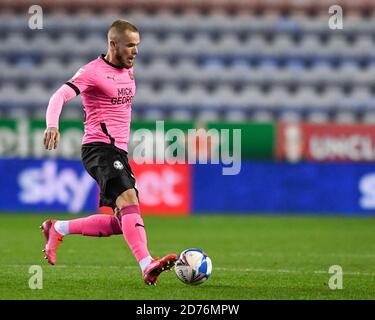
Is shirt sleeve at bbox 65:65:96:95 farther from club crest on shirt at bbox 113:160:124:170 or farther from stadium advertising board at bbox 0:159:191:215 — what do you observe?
stadium advertising board at bbox 0:159:191:215

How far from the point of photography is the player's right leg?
24.2ft

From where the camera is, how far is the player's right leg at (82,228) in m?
7.38

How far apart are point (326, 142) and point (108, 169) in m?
10.5

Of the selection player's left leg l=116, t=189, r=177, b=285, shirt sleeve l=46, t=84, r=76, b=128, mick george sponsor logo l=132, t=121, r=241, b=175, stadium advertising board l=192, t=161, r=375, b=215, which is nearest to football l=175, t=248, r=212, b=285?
player's left leg l=116, t=189, r=177, b=285

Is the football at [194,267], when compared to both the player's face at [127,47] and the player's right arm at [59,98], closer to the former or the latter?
the player's right arm at [59,98]

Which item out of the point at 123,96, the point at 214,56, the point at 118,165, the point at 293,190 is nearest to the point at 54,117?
the point at 118,165

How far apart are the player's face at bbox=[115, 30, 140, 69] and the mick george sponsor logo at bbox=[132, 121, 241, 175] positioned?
28.2ft

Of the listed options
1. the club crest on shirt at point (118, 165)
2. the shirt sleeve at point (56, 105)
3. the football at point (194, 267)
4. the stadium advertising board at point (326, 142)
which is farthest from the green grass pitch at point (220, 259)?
the stadium advertising board at point (326, 142)

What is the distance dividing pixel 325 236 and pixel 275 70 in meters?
8.24

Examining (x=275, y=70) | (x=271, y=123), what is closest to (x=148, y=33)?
(x=275, y=70)

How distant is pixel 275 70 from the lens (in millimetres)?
20141

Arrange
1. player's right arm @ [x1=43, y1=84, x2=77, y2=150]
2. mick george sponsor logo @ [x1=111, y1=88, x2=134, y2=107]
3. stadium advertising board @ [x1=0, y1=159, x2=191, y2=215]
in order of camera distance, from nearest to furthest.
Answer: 1. player's right arm @ [x1=43, y1=84, x2=77, y2=150]
2. mick george sponsor logo @ [x1=111, y1=88, x2=134, y2=107]
3. stadium advertising board @ [x1=0, y1=159, x2=191, y2=215]

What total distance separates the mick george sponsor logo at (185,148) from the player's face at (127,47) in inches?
338

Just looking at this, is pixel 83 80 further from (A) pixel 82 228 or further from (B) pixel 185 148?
(B) pixel 185 148
